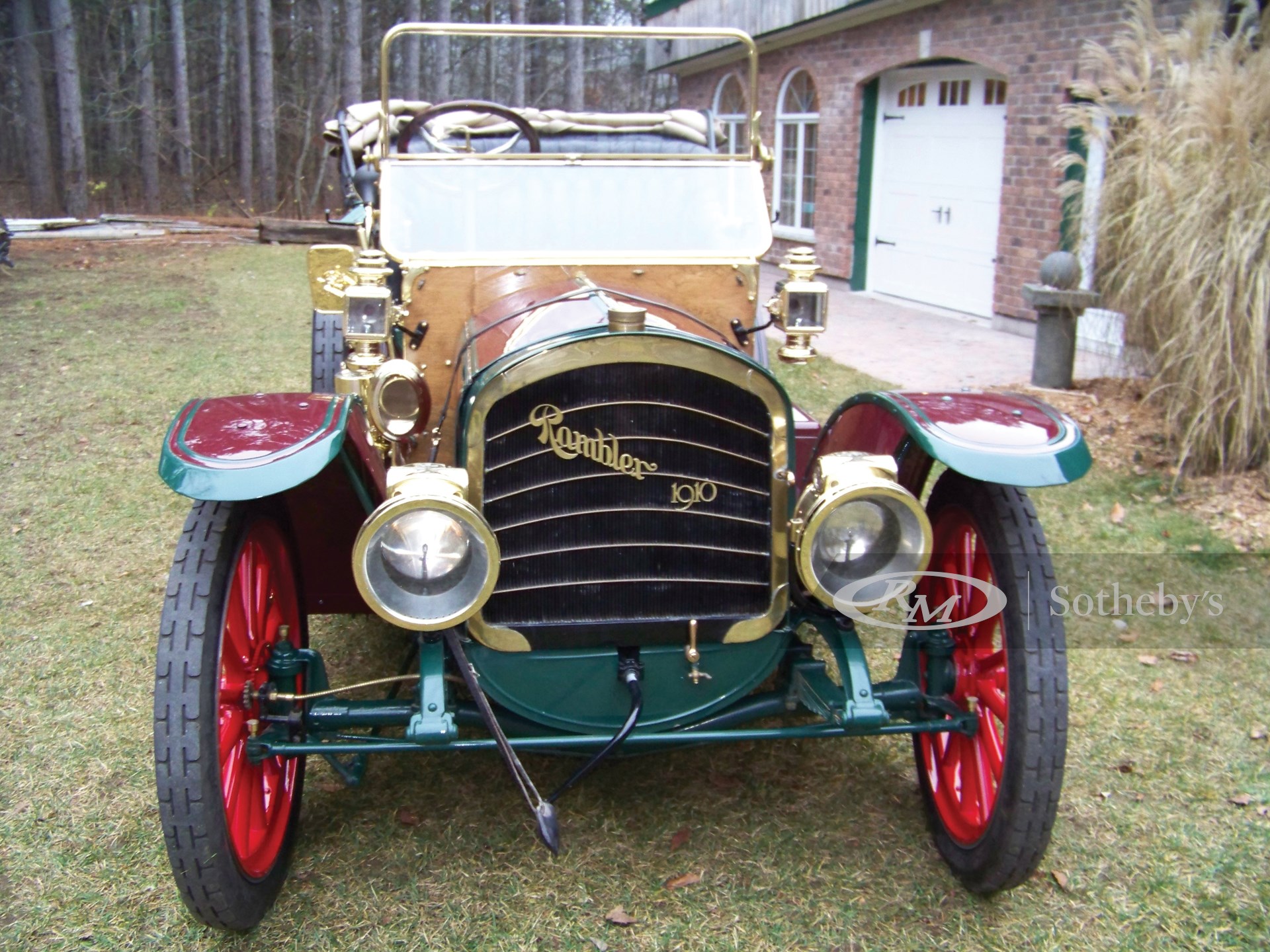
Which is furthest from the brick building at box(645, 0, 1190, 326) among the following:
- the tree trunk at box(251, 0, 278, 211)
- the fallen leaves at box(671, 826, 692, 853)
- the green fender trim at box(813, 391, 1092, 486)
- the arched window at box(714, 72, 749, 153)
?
the tree trunk at box(251, 0, 278, 211)

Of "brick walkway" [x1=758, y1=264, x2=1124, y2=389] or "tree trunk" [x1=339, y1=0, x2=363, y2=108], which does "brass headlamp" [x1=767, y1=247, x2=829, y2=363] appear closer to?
"brick walkway" [x1=758, y1=264, x2=1124, y2=389]

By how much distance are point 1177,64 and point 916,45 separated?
4369 mm

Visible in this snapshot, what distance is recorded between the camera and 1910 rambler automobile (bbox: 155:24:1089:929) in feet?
7.32

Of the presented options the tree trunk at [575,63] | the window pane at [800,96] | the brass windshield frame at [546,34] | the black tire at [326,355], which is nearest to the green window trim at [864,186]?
the window pane at [800,96]

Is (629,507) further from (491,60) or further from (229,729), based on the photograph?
(491,60)

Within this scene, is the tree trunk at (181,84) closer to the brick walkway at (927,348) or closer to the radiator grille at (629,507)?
the brick walkway at (927,348)

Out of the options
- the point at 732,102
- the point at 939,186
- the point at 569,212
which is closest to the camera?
the point at 569,212

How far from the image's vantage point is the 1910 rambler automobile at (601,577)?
7.32 ft

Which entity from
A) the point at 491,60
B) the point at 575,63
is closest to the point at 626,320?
the point at 575,63

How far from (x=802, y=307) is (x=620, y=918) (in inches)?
73.5

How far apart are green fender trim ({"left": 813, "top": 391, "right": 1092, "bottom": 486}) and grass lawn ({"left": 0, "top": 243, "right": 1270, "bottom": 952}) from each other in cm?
101

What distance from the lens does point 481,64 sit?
24812mm

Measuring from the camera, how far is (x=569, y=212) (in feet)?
11.5

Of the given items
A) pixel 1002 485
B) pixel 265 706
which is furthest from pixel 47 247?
pixel 1002 485
